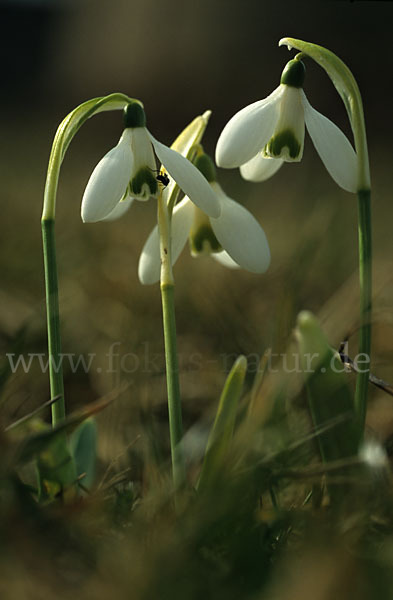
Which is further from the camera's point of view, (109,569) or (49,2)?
(49,2)

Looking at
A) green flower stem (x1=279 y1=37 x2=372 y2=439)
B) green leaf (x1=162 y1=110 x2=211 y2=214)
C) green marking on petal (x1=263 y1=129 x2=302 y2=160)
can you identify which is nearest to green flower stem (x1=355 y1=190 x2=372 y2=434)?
green flower stem (x1=279 y1=37 x2=372 y2=439)

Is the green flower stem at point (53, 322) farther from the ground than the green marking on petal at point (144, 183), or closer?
closer

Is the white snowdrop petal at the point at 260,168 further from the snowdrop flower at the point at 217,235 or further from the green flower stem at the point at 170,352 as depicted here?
the green flower stem at the point at 170,352

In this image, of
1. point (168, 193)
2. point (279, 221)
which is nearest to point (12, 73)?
point (279, 221)

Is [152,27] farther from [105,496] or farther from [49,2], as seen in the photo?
[105,496]

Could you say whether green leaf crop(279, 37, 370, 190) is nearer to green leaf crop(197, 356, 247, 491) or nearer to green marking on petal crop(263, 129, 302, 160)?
green marking on petal crop(263, 129, 302, 160)

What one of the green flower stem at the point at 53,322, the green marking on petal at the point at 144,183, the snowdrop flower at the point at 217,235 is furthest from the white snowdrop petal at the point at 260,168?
the green flower stem at the point at 53,322

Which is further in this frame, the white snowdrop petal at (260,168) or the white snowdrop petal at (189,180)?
the white snowdrop petal at (260,168)
